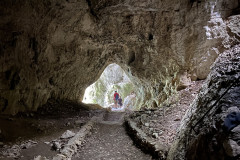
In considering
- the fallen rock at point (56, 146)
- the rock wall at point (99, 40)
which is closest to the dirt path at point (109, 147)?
the fallen rock at point (56, 146)

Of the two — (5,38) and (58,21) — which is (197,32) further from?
(5,38)

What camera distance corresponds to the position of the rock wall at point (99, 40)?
5648 mm

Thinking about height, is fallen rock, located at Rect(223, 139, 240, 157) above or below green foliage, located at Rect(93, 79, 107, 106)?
above

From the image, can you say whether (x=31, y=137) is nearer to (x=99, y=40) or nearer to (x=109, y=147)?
(x=109, y=147)

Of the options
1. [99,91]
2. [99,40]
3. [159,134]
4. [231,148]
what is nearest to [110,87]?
[99,91]

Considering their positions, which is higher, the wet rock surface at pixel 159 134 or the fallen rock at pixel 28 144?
the wet rock surface at pixel 159 134

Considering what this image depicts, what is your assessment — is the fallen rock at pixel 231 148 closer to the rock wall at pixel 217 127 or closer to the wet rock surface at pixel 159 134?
the rock wall at pixel 217 127

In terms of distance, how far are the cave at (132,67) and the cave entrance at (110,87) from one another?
1629 cm

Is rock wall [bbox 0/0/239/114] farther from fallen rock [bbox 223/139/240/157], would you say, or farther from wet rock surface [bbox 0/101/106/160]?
fallen rock [bbox 223/139/240/157]

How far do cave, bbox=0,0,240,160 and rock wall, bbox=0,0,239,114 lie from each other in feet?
0.14

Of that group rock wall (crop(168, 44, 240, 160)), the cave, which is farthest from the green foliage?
rock wall (crop(168, 44, 240, 160))

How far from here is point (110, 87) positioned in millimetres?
29359

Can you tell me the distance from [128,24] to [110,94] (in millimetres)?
21151

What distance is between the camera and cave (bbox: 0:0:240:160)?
265 centimetres
